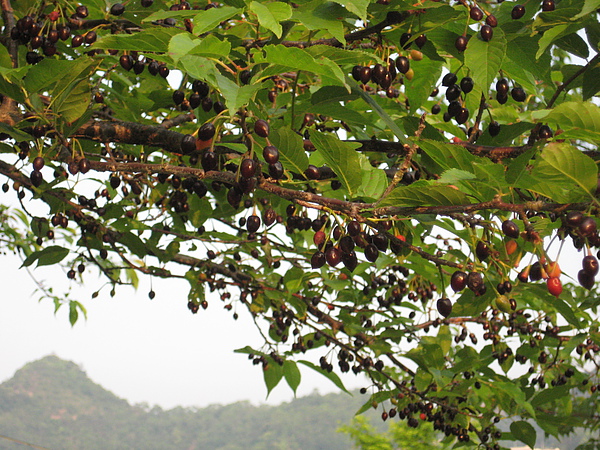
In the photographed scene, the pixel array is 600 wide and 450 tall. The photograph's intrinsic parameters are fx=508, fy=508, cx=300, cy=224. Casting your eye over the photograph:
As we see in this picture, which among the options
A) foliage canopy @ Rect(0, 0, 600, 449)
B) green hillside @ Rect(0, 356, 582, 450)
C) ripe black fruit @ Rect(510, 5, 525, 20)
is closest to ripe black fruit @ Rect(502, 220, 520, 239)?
foliage canopy @ Rect(0, 0, 600, 449)

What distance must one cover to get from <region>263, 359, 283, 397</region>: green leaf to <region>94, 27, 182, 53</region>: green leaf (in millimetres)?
2996

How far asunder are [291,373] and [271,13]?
3.02m

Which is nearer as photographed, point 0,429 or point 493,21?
point 493,21

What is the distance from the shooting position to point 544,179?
37.6 inches

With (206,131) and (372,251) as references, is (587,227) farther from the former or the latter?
(206,131)

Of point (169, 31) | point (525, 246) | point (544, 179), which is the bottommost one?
point (544, 179)

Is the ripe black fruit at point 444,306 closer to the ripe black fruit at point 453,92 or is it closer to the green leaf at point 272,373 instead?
the ripe black fruit at point 453,92

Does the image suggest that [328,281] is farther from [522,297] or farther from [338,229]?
[338,229]

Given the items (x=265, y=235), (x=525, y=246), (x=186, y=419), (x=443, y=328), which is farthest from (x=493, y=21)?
(x=186, y=419)

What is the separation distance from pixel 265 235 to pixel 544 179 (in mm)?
2469

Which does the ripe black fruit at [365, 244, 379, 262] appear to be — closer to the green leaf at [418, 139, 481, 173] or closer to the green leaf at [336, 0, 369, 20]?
the green leaf at [418, 139, 481, 173]

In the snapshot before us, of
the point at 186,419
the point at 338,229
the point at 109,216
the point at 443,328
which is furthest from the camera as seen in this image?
the point at 186,419

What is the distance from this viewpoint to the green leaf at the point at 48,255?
2900 millimetres

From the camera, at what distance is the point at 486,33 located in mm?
1379
